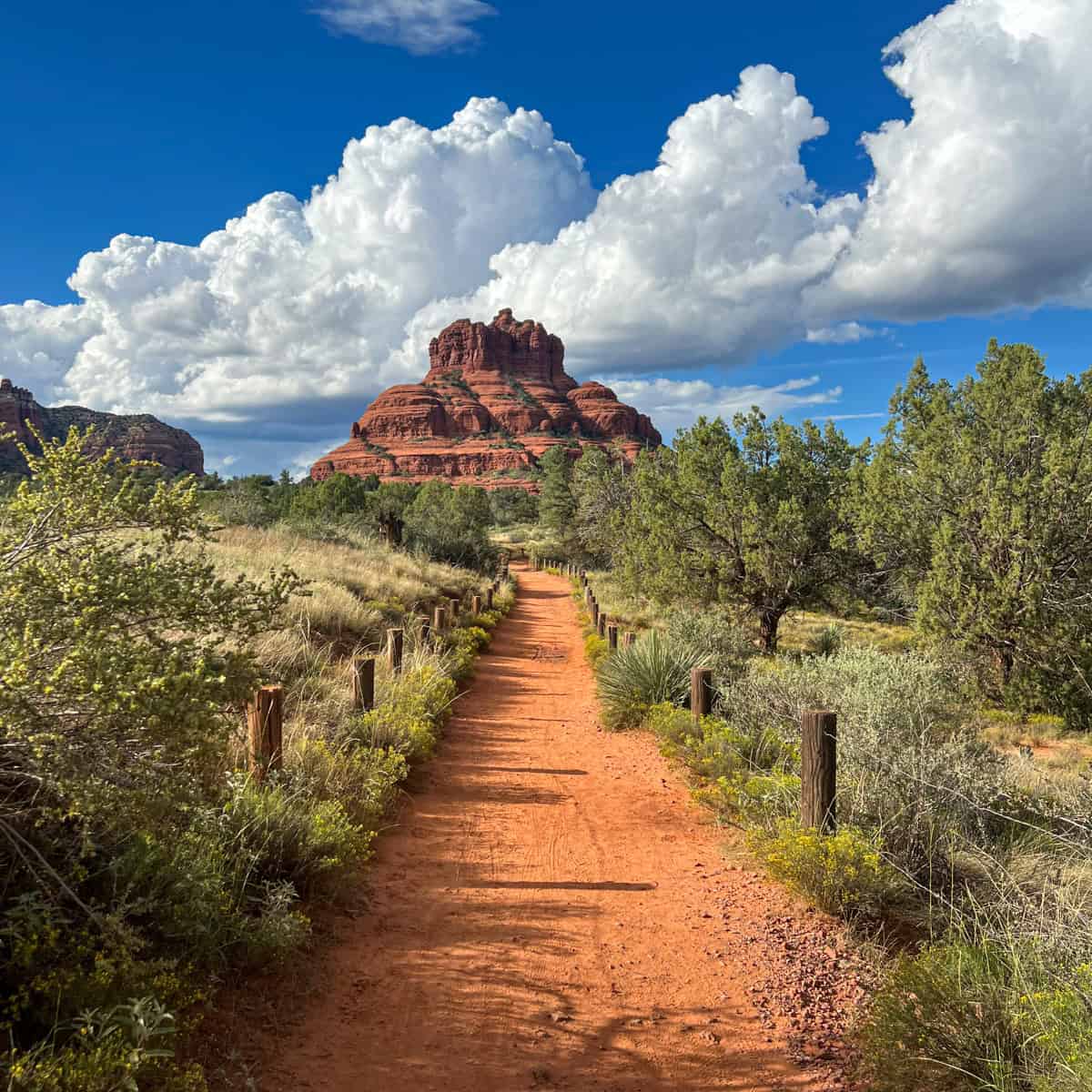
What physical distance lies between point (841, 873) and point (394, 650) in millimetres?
6636

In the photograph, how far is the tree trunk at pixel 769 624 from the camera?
14945 mm

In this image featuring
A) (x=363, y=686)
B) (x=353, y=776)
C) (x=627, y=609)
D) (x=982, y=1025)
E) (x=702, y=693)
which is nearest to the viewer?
(x=982, y=1025)

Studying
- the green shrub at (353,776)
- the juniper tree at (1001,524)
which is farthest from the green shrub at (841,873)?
the juniper tree at (1001,524)

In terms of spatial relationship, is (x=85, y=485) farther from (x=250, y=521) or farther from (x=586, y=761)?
(x=250, y=521)

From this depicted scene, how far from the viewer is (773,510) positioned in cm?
1466

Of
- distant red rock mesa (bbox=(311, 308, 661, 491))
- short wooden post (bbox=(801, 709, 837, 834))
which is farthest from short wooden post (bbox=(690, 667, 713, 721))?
distant red rock mesa (bbox=(311, 308, 661, 491))

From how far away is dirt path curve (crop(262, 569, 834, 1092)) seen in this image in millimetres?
3354

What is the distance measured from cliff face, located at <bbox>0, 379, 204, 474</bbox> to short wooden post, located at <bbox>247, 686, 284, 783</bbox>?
85.9 inches

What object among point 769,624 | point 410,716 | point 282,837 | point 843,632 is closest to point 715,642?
point 769,624

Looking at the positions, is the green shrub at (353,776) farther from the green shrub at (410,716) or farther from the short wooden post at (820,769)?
the short wooden post at (820,769)

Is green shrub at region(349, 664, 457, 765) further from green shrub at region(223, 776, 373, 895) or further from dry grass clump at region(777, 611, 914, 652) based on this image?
dry grass clump at region(777, 611, 914, 652)

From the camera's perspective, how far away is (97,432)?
164 inches

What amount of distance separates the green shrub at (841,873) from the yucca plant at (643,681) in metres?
4.42

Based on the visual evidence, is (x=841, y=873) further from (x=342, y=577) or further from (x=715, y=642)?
(x=342, y=577)
